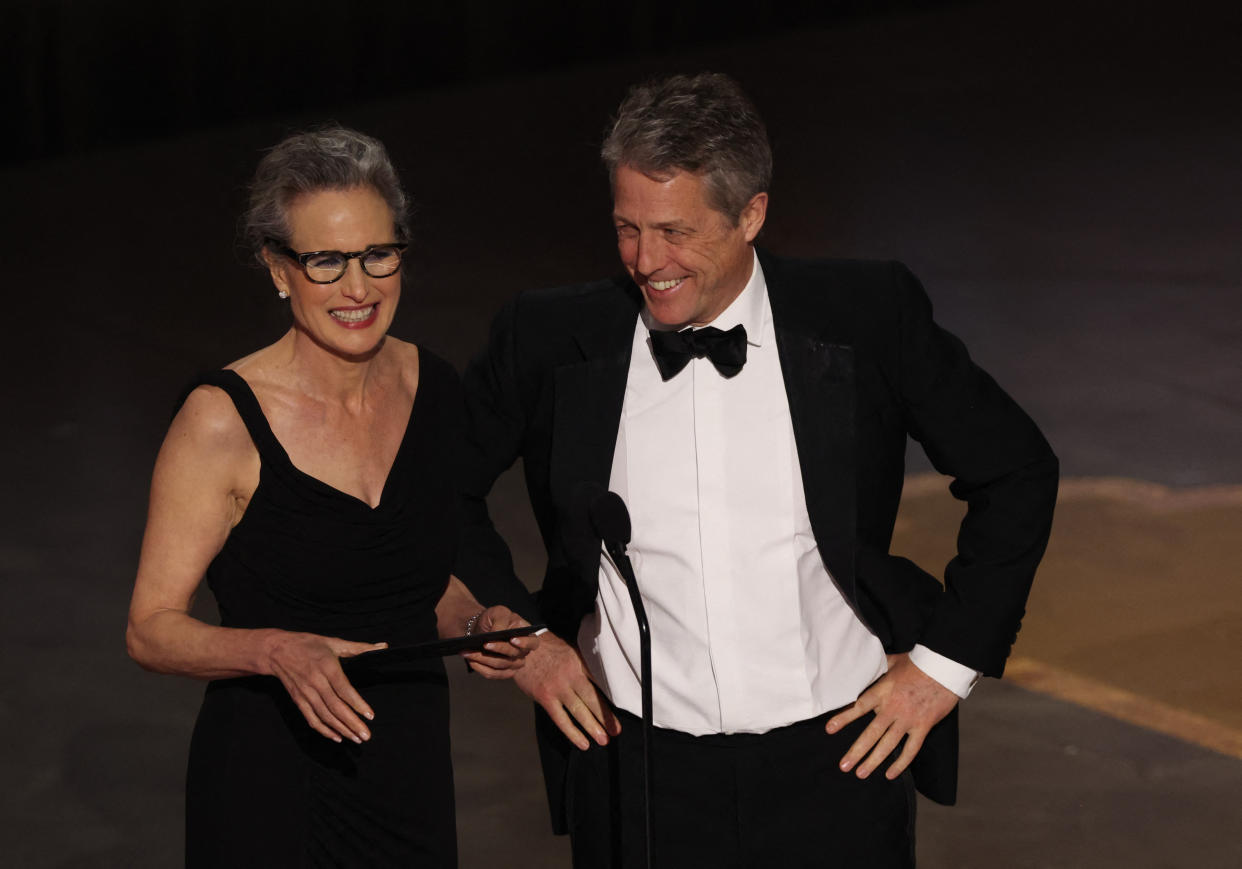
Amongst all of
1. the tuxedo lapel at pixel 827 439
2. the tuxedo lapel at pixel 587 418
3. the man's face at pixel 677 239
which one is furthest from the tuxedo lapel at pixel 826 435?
the tuxedo lapel at pixel 587 418

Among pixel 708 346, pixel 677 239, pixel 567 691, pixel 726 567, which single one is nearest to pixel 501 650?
pixel 567 691

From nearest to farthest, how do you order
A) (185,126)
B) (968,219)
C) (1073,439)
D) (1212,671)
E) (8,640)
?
(1212,671)
(8,640)
(1073,439)
(968,219)
(185,126)

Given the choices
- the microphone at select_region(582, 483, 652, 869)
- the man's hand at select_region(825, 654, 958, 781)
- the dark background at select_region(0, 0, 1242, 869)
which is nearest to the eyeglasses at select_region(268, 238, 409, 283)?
the microphone at select_region(582, 483, 652, 869)

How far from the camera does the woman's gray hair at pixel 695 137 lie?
7.25 feet

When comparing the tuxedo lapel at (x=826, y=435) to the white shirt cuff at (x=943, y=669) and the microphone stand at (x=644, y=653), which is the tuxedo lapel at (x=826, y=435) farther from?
the microphone stand at (x=644, y=653)

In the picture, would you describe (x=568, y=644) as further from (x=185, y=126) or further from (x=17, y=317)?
(x=185, y=126)

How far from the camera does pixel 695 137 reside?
2.21 metres

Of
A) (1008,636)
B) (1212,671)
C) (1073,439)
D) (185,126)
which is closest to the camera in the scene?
(1008,636)

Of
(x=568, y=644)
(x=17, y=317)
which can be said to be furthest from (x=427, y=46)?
(x=568, y=644)

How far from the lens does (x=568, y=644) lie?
248cm

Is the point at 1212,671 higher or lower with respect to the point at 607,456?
lower

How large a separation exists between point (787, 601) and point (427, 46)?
36.0 ft

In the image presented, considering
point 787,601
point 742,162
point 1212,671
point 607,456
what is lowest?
point 1212,671

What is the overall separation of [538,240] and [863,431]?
6586mm
